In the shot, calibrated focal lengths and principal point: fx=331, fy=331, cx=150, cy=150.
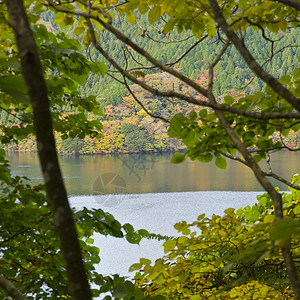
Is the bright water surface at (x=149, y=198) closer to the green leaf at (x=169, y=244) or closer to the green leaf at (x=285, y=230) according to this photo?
the green leaf at (x=169, y=244)

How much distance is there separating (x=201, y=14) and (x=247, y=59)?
0.39 metres

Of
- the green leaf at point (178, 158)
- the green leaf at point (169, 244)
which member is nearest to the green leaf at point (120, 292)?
the green leaf at point (178, 158)

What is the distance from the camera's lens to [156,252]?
592 cm

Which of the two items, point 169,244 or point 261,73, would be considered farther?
point 169,244

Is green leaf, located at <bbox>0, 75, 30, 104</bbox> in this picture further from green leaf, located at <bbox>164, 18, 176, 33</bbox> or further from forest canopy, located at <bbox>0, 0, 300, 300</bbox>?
green leaf, located at <bbox>164, 18, 176, 33</bbox>

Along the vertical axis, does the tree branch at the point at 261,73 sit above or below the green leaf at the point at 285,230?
above

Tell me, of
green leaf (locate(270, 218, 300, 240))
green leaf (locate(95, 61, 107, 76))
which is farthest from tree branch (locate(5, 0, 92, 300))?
green leaf (locate(95, 61, 107, 76))

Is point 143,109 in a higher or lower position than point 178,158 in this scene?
higher

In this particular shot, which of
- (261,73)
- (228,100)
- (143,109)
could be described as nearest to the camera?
(261,73)

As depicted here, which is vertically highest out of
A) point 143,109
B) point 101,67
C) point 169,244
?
point 101,67

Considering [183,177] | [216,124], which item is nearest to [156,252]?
[216,124]

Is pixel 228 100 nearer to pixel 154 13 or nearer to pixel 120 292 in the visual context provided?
pixel 154 13

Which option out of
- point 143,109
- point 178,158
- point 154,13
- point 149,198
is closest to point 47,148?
point 178,158

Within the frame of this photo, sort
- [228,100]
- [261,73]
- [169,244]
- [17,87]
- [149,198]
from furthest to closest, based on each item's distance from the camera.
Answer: [149,198] → [169,244] → [228,100] → [261,73] → [17,87]
